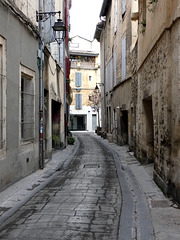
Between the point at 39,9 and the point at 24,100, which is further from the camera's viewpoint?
the point at 39,9

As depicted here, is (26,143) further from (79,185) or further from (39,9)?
(39,9)

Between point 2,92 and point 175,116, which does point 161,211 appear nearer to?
point 175,116

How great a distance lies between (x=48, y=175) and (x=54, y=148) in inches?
259

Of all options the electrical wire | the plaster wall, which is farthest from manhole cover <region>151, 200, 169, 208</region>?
the electrical wire

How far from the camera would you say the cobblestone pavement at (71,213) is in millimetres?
3605

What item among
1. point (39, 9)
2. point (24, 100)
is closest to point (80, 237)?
point (24, 100)

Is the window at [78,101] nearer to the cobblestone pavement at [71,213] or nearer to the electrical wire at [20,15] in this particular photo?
the electrical wire at [20,15]

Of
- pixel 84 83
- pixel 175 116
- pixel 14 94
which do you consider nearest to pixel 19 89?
pixel 14 94

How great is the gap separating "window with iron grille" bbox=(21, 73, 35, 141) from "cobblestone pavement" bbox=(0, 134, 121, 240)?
1785 millimetres

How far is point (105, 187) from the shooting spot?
6141 mm

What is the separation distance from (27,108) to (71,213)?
14.1 ft

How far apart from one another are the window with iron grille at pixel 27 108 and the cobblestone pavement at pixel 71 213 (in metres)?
1.78

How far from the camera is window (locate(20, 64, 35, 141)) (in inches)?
302

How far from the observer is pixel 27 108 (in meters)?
7.92
